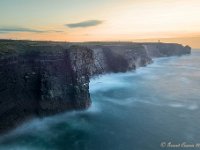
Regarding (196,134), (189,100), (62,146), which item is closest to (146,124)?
(196,134)

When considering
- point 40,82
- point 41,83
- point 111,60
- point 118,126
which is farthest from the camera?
point 111,60

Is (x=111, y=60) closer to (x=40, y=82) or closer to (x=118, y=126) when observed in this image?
(x=40, y=82)

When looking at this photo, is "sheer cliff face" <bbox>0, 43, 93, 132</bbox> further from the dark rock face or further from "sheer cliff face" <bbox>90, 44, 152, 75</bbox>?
"sheer cliff face" <bbox>90, 44, 152, 75</bbox>

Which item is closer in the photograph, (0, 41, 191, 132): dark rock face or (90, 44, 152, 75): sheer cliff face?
(0, 41, 191, 132): dark rock face

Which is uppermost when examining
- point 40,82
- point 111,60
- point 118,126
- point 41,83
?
point 40,82

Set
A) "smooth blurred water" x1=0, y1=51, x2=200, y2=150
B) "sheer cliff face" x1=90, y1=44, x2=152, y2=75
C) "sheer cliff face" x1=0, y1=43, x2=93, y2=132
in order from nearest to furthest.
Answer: "smooth blurred water" x1=0, y1=51, x2=200, y2=150 → "sheer cliff face" x1=0, y1=43, x2=93, y2=132 → "sheer cliff face" x1=90, y1=44, x2=152, y2=75

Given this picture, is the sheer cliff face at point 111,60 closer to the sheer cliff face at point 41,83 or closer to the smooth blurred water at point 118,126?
the smooth blurred water at point 118,126

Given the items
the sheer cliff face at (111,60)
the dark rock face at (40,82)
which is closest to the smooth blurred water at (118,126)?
the dark rock face at (40,82)

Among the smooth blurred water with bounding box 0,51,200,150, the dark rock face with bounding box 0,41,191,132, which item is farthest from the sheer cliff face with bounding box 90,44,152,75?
the dark rock face with bounding box 0,41,191,132

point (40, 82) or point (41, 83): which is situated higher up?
point (40, 82)

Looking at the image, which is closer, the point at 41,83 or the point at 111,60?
the point at 41,83

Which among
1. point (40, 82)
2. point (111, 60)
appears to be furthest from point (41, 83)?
point (111, 60)
